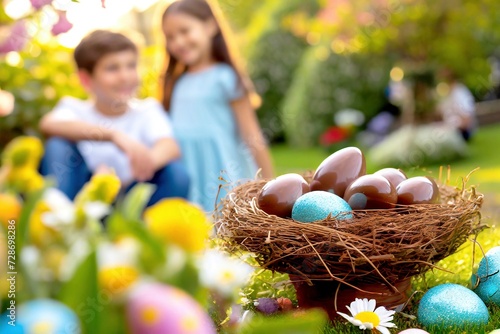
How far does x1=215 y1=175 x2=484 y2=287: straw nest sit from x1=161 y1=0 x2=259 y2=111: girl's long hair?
7.06ft

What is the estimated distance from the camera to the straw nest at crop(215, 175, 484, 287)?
4.54ft

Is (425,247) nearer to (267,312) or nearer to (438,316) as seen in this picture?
(438,316)

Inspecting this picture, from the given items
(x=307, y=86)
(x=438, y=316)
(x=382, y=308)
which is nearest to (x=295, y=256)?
(x=382, y=308)

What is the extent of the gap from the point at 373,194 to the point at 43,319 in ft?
3.95

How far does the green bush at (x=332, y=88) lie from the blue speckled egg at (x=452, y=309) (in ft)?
28.9

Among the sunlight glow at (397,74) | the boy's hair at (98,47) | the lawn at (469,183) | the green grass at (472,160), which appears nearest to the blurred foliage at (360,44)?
the sunlight glow at (397,74)

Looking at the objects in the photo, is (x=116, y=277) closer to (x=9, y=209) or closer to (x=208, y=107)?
(x=9, y=209)

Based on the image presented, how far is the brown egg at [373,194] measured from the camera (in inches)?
59.9

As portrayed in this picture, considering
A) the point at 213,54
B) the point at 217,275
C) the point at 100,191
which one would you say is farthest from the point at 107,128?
the point at 217,275

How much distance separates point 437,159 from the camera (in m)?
7.87

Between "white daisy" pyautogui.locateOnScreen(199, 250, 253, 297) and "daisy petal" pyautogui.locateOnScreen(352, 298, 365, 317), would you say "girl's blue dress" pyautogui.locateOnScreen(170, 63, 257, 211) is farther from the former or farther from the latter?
"white daisy" pyautogui.locateOnScreen(199, 250, 253, 297)

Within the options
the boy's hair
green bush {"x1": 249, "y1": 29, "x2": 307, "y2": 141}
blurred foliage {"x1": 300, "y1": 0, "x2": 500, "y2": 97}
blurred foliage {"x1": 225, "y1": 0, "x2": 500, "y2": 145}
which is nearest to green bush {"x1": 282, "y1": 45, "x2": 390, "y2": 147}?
blurred foliage {"x1": 225, "y1": 0, "x2": 500, "y2": 145}

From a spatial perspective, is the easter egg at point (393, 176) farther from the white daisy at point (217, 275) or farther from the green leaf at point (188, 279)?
the green leaf at point (188, 279)

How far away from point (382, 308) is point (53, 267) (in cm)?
106
